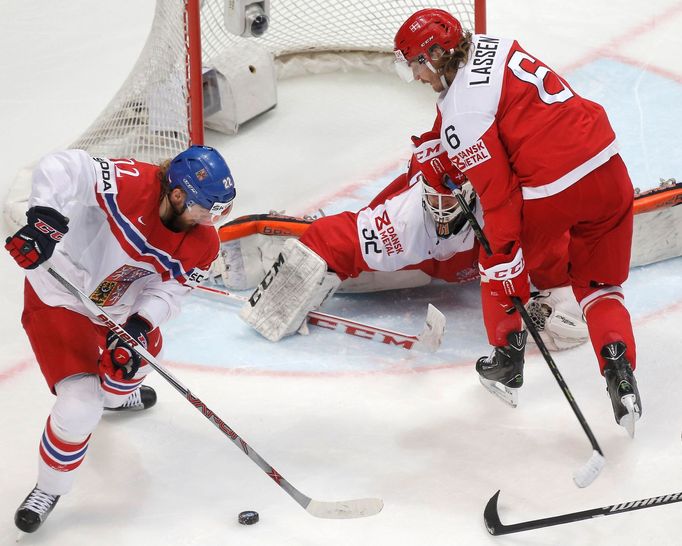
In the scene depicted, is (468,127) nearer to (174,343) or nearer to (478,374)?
(478,374)

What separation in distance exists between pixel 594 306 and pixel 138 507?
149cm

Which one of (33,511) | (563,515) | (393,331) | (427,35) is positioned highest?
(427,35)

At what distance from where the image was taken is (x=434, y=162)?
12.4 ft

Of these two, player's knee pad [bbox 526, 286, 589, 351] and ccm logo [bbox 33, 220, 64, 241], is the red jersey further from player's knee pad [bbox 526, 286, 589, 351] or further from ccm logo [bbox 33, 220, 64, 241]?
ccm logo [bbox 33, 220, 64, 241]

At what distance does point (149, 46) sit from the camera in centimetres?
474

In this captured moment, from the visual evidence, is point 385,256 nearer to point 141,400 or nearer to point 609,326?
point 609,326

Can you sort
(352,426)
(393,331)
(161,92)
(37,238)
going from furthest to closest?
(161,92), (393,331), (352,426), (37,238)

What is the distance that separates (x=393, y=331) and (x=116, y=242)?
45.9 inches

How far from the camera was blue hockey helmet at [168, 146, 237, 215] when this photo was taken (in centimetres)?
306

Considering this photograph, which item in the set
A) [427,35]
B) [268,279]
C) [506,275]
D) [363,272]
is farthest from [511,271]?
[268,279]

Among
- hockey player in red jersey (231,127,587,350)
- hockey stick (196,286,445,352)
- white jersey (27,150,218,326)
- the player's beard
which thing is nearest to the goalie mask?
hockey player in red jersey (231,127,587,350)

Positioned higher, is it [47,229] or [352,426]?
[47,229]

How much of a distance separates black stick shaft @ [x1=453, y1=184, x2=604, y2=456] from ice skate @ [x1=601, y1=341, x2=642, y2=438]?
0.10 m

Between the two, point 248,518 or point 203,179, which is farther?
point 248,518
